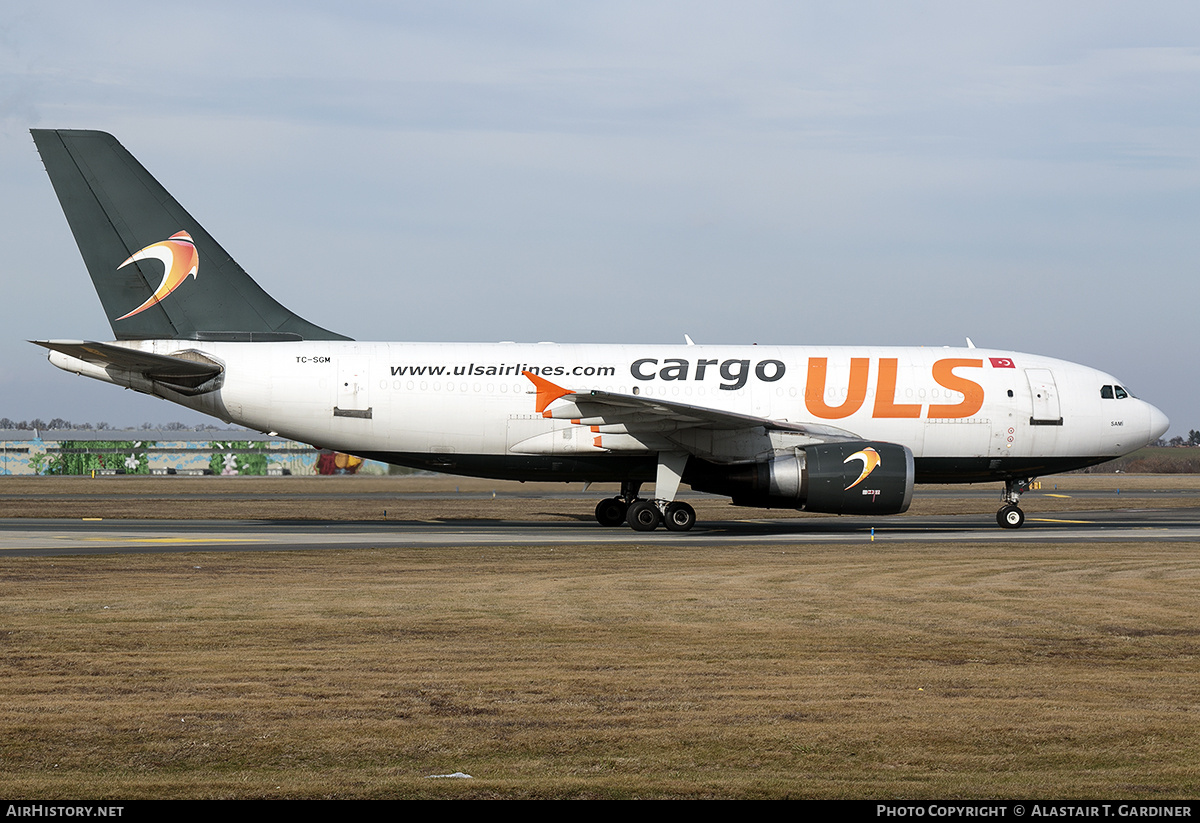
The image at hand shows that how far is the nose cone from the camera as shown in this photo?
29.3 metres

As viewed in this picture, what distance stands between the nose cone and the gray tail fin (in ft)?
74.3

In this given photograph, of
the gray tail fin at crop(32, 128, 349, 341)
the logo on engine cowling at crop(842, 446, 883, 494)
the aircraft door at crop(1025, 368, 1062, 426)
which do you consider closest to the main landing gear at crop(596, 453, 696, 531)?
the logo on engine cowling at crop(842, 446, 883, 494)

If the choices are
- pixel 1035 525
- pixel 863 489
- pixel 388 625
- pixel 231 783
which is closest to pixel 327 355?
pixel 863 489

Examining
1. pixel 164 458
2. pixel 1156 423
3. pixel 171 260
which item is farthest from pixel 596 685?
pixel 164 458

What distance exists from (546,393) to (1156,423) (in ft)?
53.9

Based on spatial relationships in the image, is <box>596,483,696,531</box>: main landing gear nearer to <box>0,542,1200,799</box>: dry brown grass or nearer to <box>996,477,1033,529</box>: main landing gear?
<box>996,477,1033,529</box>: main landing gear

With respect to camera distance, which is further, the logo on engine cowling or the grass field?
the logo on engine cowling

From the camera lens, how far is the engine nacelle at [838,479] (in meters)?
24.7

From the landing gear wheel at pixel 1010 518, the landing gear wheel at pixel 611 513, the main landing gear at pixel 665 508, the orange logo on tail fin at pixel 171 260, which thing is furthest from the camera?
the landing gear wheel at pixel 611 513

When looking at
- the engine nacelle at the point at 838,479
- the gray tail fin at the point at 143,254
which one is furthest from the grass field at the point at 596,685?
the gray tail fin at the point at 143,254

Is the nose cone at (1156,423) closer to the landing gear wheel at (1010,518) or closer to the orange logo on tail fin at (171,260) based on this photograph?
the landing gear wheel at (1010,518)

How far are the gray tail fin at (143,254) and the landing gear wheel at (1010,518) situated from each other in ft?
61.8

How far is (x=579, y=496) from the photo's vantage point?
4669 centimetres

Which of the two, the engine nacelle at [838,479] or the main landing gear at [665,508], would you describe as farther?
the main landing gear at [665,508]
